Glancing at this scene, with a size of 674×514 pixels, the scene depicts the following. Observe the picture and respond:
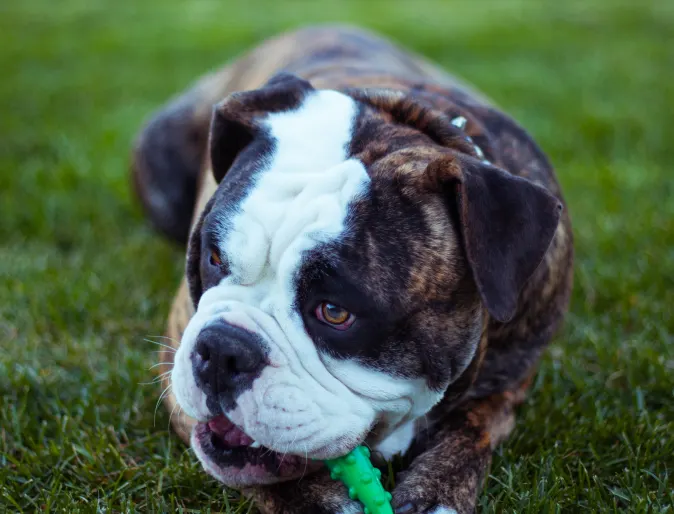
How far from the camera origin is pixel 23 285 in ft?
14.1

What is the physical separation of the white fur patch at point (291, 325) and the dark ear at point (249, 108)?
12.4 inches

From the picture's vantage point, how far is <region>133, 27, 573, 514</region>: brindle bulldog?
247 cm

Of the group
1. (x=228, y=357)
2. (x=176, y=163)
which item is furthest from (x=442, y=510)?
(x=176, y=163)

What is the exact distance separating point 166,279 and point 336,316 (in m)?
2.21

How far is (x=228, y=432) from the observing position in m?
2.68

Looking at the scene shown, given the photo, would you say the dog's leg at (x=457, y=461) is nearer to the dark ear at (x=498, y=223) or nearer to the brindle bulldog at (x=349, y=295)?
the brindle bulldog at (x=349, y=295)

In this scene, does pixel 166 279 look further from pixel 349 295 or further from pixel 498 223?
pixel 498 223

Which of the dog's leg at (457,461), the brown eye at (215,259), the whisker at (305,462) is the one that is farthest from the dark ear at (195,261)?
the dog's leg at (457,461)

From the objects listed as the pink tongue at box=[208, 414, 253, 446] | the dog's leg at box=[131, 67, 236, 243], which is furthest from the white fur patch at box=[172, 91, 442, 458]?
the dog's leg at box=[131, 67, 236, 243]

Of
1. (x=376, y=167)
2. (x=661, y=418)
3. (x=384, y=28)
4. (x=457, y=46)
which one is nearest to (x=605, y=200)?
(x=661, y=418)

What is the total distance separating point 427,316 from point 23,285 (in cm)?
251

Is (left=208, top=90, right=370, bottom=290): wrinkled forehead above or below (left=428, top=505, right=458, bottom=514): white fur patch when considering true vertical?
above

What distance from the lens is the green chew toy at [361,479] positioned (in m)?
2.56

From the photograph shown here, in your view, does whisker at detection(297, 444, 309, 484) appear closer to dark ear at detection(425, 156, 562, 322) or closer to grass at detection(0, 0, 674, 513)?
grass at detection(0, 0, 674, 513)
